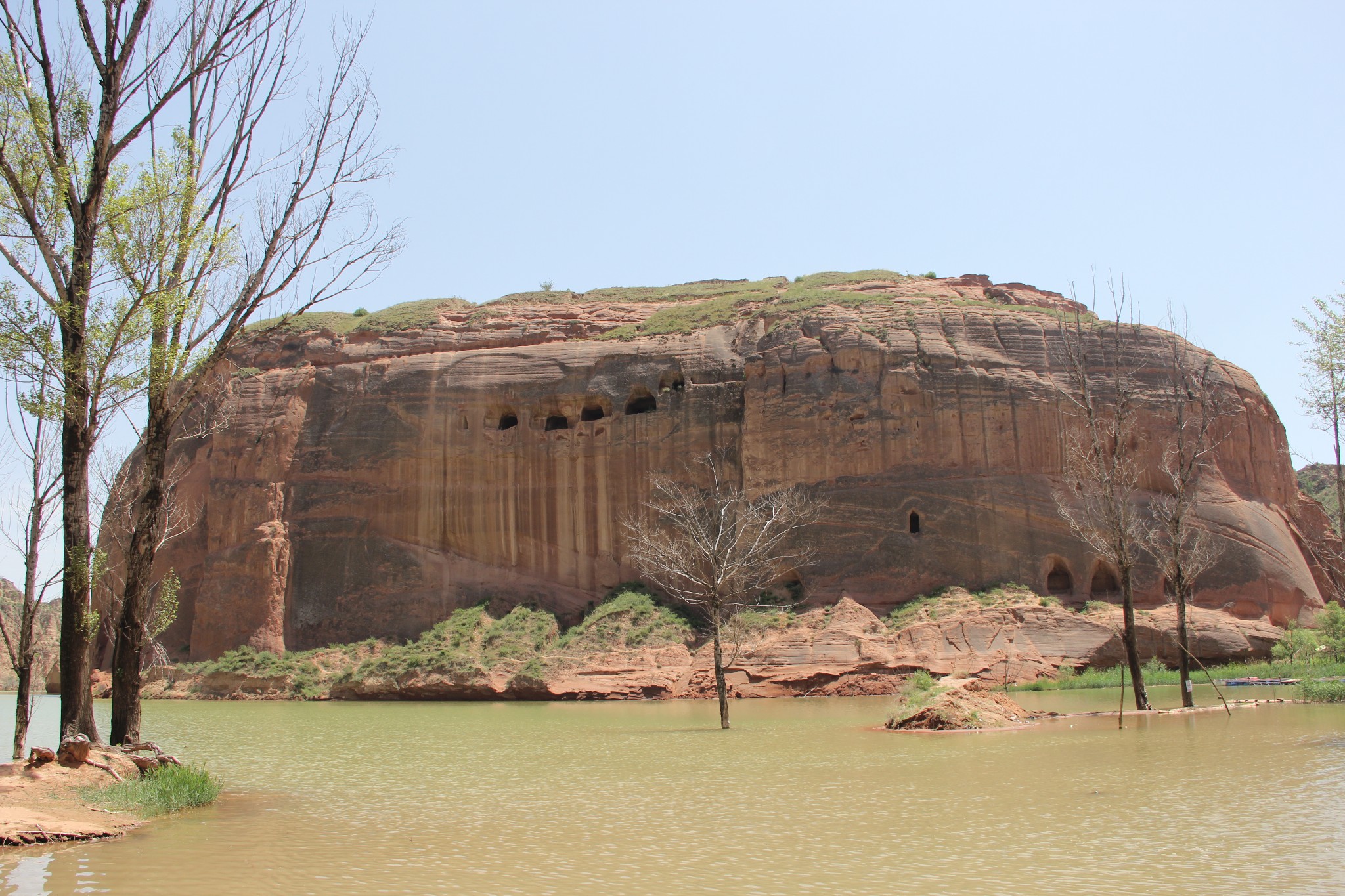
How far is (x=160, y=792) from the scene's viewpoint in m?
11.8

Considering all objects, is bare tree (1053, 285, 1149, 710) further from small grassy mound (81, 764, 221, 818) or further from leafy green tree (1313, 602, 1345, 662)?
small grassy mound (81, 764, 221, 818)

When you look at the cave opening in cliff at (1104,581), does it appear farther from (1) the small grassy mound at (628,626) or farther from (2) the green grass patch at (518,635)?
(2) the green grass patch at (518,635)

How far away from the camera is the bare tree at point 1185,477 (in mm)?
23812

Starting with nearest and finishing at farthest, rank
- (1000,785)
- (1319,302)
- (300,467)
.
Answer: (1000,785) → (1319,302) → (300,467)

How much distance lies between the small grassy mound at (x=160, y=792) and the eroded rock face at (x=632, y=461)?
857 inches

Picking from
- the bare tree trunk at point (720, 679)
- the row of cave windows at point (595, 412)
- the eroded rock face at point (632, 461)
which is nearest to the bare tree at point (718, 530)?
the eroded rock face at point (632, 461)

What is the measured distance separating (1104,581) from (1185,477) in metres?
14.0

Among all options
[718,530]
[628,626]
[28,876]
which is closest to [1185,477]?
[718,530]

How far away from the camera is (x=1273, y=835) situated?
892 cm

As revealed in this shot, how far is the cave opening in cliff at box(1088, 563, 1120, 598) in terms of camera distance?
118 ft

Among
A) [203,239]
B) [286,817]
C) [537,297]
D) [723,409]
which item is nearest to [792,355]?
[723,409]

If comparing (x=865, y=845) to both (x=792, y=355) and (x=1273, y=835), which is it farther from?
(x=792, y=355)

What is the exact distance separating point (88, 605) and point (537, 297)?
4328 centimetres

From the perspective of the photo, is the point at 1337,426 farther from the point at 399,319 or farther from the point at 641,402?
the point at 399,319
